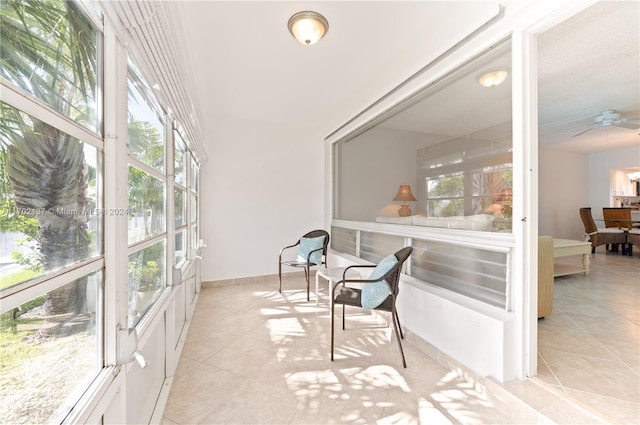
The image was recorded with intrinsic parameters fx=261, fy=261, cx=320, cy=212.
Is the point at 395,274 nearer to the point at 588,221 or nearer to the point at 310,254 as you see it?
the point at 310,254

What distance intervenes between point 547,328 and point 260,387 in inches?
98.6

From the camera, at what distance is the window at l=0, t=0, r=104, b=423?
560 mm

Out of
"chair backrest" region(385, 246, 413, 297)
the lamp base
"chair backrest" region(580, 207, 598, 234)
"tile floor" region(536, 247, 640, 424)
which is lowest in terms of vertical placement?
"tile floor" region(536, 247, 640, 424)

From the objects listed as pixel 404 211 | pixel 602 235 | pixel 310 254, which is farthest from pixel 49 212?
pixel 602 235

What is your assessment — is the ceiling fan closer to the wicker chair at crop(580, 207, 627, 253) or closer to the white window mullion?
the wicker chair at crop(580, 207, 627, 253)

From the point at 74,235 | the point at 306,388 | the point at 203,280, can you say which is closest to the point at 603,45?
the point at 306,388

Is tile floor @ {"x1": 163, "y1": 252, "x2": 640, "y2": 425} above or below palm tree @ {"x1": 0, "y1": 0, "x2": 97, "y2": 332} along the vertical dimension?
below

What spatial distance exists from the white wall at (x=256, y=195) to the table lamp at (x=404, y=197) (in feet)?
6.92

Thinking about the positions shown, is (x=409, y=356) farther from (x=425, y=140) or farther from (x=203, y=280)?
(x=203, y=280)

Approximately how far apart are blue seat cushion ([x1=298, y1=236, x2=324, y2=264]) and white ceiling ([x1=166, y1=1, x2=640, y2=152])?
6.29ft

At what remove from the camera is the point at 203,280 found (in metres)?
4.08

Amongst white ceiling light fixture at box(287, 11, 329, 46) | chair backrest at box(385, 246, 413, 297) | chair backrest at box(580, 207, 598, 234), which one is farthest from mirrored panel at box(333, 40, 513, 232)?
chair backrest at box(580, 207, 598, 234)

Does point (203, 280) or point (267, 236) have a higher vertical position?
point (267, 236)

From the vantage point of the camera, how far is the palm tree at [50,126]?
0.57 metres
